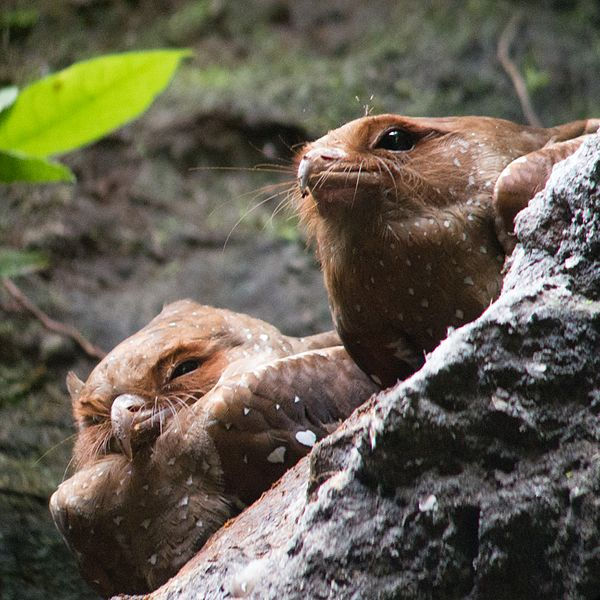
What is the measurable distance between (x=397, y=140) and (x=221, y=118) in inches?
94.2

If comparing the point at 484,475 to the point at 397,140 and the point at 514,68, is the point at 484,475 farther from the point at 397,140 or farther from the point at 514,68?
the point at 514,68

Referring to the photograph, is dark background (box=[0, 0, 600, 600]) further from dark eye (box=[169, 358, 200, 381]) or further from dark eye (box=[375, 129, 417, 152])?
dark eye (box=[375, 129, 417, 152])

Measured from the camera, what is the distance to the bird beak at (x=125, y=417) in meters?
2.32

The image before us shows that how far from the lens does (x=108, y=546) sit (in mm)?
2381

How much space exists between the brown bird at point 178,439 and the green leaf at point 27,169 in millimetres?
699

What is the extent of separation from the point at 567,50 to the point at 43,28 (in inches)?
97.2

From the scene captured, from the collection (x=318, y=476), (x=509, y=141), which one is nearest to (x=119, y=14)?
(x=509, y=141)

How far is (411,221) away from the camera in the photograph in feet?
6.79

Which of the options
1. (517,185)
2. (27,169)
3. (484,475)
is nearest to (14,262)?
(27,169)

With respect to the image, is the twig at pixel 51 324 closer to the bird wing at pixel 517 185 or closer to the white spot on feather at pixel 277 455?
the white spot on feather at pixel 277 455

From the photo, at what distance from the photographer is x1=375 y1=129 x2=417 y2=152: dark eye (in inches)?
85.4

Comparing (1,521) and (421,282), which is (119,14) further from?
(421,282)

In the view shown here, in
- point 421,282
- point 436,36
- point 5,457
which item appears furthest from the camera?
point 436,36

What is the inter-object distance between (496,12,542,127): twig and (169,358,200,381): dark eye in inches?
86.9
